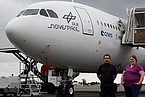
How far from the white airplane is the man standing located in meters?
5.08

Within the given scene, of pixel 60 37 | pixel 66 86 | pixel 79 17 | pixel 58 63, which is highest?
pixel 79 17

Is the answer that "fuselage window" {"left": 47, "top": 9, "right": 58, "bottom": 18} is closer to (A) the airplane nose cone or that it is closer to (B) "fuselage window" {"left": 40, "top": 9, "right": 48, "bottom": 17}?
(B) "fuselage window" {"left": 40, "top": 9, "right": 48, "bottom": 17}

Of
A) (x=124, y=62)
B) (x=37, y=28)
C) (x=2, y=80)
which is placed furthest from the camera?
(x=124, y=62)

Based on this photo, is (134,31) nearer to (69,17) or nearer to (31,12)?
(69,17)

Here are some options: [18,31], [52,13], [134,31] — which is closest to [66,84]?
[52,13]

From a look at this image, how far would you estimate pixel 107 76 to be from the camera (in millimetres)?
12242

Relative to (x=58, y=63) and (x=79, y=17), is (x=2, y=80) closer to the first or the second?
(x=58, y=63)

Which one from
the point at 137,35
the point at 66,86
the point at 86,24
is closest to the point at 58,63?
the point at 66,86

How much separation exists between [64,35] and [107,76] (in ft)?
18.5

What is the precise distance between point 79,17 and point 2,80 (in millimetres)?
6350

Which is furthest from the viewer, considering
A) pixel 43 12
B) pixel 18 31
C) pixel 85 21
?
pixel 85 21

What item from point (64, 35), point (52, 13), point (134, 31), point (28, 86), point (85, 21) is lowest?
point (28, 86)

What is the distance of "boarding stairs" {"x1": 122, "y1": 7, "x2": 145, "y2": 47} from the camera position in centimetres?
2142

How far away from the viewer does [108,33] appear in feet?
67.6
